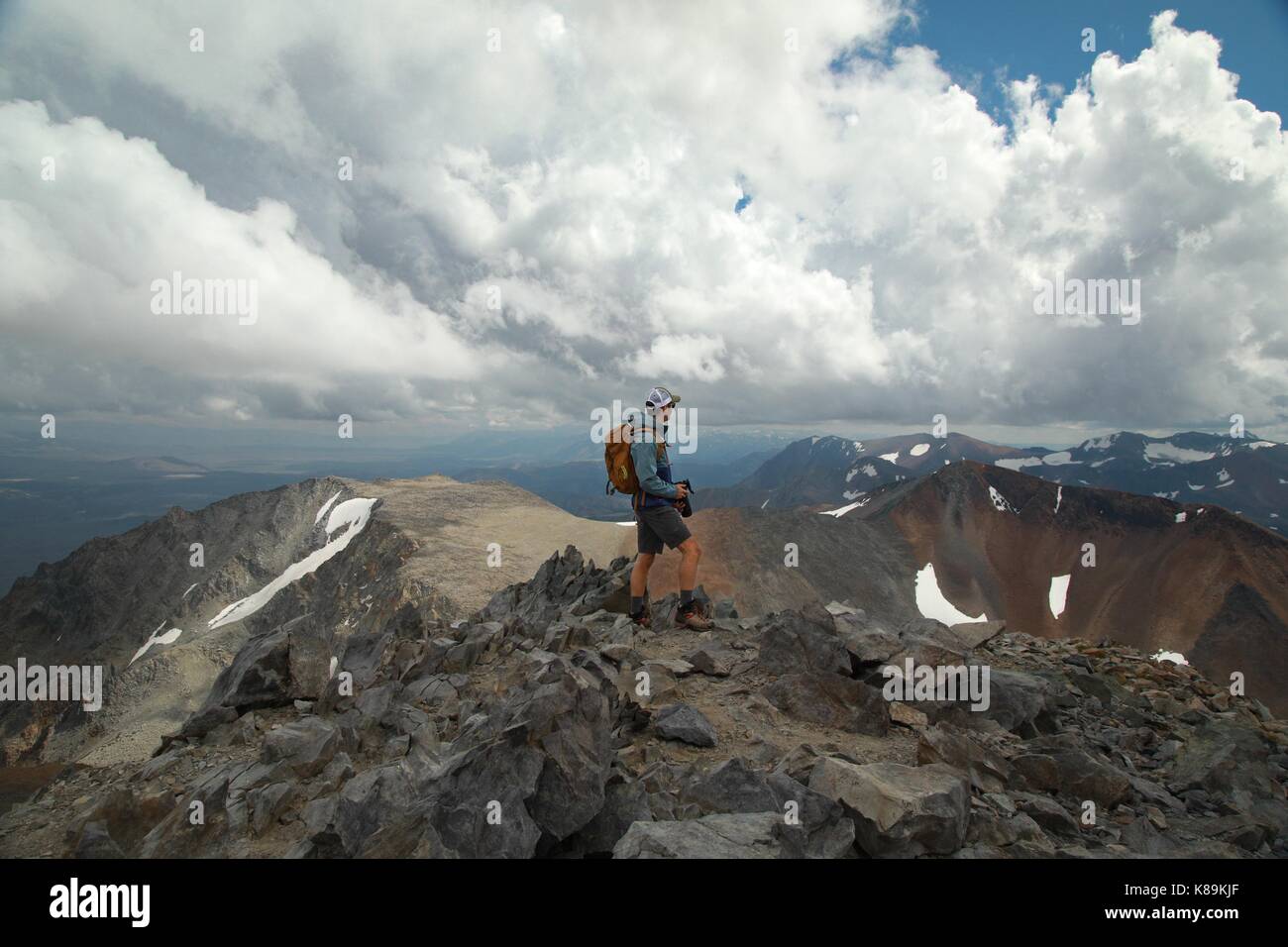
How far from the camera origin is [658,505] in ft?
37.6

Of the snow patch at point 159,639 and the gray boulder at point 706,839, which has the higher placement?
the gray boulder at point 706,839

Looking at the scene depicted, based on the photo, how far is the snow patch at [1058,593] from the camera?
126562 millimetres

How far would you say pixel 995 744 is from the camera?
8.29 metres

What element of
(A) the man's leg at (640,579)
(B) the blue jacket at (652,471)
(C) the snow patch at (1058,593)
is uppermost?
(B) the blue jacket at (652,471)

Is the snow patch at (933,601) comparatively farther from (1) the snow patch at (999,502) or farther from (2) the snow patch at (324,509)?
(2) the snow patch at (324,509)

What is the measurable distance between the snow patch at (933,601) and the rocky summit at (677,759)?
10456 cm

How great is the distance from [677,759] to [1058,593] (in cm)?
15678

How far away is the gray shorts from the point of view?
11250mm

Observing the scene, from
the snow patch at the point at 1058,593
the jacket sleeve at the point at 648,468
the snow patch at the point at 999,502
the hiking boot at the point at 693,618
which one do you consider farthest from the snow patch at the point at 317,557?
the snow patch at the point at 999,502

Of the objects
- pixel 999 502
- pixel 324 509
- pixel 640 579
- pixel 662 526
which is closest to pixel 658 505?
pixel 662 526

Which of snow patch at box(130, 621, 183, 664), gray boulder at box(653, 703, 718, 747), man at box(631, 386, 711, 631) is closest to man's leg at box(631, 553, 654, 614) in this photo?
man at box(631, 386, 711, 631)

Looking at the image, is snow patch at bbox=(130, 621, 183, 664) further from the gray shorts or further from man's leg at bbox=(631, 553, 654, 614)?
the gray shorts
